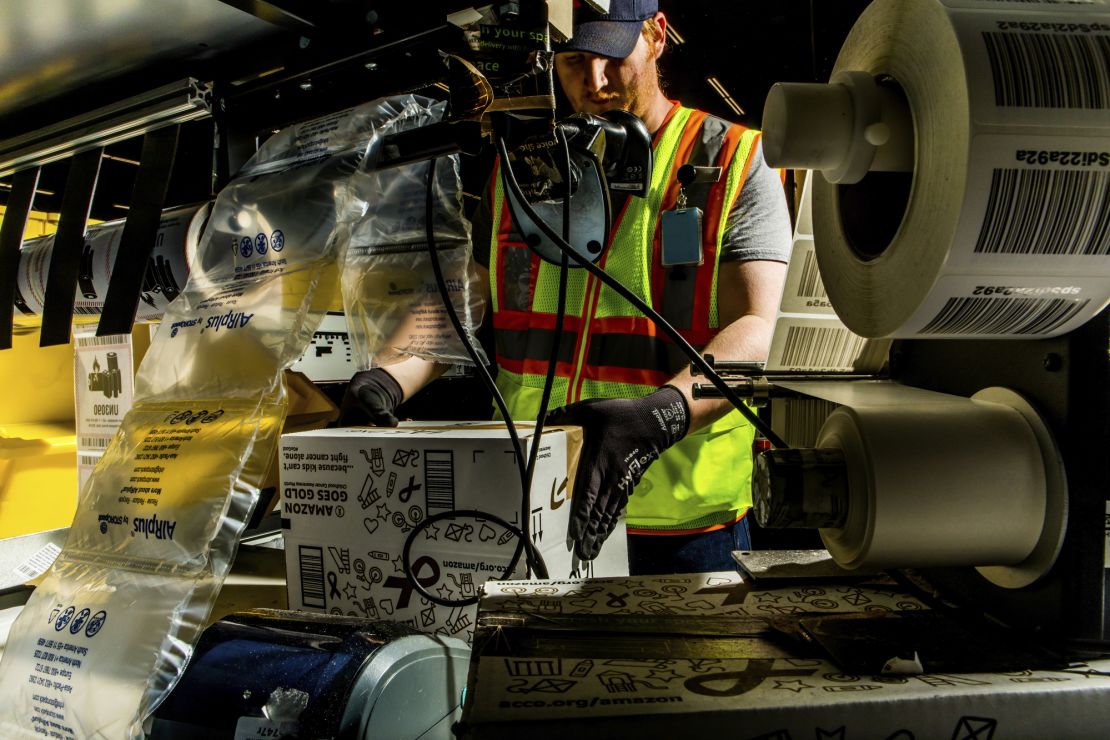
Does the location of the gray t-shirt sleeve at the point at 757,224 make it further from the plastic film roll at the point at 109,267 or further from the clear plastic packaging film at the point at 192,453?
the plastic film roll at the point at 109,267

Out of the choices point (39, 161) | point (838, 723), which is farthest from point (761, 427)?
point (39, 161)

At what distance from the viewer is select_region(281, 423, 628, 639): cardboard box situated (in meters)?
0.81

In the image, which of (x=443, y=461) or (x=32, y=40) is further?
(x=443, y=461)

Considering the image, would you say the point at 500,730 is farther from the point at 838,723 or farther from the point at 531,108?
the point at 531,108

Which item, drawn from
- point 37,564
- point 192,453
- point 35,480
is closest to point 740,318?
point 192,453

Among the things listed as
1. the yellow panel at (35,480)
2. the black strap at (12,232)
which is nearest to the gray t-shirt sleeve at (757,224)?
the black strap at (12,232)

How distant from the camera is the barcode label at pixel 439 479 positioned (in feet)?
2.71

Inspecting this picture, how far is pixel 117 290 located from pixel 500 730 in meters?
0.74

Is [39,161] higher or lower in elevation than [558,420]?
higher

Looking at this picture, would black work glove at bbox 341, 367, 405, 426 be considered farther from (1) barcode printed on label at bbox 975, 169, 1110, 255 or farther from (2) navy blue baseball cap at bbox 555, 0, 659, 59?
(1) barcode printed on label at bbox 975, 169, 1110, 255

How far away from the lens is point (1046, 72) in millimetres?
351

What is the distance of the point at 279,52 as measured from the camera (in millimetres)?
734

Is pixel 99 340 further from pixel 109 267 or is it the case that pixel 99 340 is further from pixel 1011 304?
pixel 1011 304

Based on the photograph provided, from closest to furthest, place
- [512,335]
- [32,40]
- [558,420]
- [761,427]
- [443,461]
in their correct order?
[761,427], [32,40], [443,461], [558,420], [512,335]
